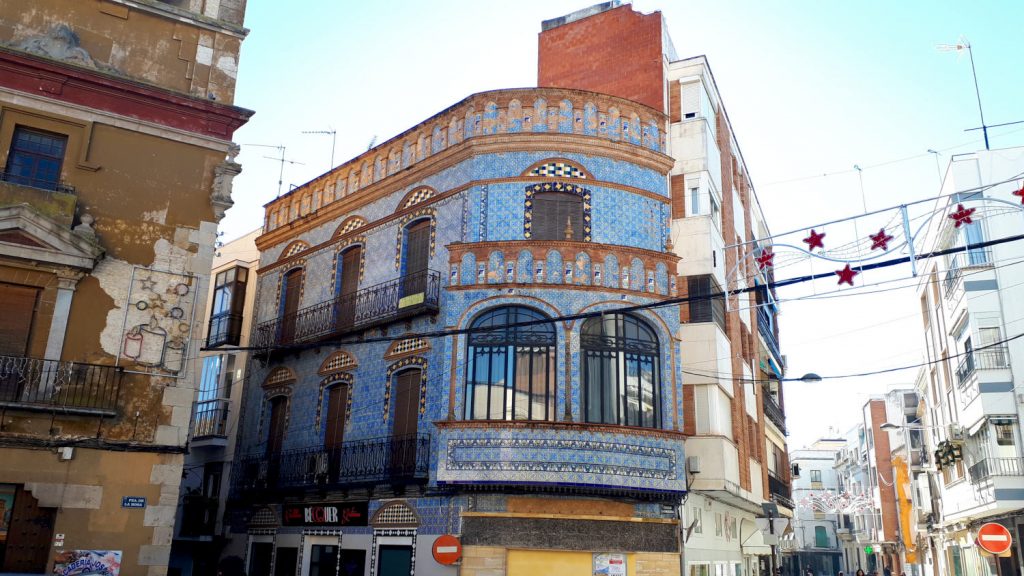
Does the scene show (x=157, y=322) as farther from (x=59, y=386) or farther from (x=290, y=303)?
(x=290, y=303)

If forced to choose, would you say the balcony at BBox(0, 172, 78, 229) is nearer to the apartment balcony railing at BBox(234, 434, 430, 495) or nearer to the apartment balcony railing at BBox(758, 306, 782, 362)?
the apartment balcony railing at BBox(234, 434, 430, 495)

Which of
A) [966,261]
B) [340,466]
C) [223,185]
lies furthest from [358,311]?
[966,261]

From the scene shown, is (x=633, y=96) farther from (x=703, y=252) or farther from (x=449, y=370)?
(x=449, y=370)

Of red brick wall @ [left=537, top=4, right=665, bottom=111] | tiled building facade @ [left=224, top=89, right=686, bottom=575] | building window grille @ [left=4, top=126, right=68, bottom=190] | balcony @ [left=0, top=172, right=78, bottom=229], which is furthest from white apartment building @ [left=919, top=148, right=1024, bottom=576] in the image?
building window grille @ [left=4, top=126, right=68, bottom=190]

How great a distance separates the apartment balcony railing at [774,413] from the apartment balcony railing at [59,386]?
2533cm

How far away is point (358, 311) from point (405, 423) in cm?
388

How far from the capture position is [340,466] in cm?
2203

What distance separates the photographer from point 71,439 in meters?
15.2

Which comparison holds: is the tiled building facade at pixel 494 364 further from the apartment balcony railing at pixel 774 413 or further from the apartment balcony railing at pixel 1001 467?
the apartment balcony railing at pixel 774 413

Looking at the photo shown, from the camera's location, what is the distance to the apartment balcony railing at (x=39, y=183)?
52.1 ft

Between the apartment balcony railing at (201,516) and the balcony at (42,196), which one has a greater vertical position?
the balcony at (42,196)

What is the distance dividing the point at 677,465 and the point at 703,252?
705cm

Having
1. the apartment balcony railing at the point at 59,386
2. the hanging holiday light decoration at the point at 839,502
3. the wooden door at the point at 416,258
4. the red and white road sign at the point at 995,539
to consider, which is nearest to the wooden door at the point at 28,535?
the apartment balcony railing at the point at 59,386

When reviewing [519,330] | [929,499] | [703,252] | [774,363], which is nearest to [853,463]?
[929,499]
